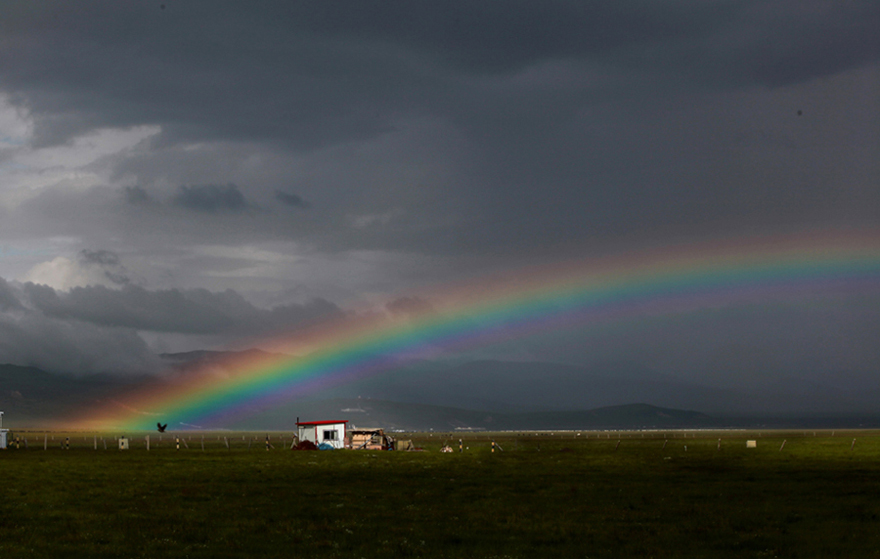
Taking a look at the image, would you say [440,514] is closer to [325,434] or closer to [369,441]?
[369,441]

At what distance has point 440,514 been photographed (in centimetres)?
3434

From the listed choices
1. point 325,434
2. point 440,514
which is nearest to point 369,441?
point 325,434

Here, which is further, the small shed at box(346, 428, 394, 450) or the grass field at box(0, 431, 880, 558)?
the small shed at box(346, 428, 394, 450)

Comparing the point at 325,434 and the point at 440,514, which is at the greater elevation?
the point at 440,514

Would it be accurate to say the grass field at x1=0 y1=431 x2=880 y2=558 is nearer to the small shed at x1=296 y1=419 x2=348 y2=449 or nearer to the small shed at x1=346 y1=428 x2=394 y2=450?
the small shed at x1=346 y1=428 x2=394 y2=450

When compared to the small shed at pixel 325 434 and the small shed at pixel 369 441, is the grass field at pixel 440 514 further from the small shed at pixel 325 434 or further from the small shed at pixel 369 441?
the small shed at pixel 325 434

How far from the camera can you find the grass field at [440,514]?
84.6 feet

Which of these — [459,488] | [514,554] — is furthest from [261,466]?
[514,554]

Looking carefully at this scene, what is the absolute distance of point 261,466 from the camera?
68.6m

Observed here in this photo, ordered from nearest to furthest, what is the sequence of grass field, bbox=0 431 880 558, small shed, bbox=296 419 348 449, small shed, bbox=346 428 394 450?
grass field, bbox=0 431 880 558, small shed, bbox=346 428 394 450, small shed, bbox=296 419 348 449

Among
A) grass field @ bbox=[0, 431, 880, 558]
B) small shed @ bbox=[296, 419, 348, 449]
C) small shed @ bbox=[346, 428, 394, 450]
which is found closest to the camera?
grass field @ bbox=[0, 431, 880, 558]

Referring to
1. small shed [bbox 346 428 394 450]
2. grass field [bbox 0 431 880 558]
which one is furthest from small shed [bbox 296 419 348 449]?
grass field [bbox 0 431 880 558]

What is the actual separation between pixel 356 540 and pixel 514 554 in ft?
20.1

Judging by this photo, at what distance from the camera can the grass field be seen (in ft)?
84.6
